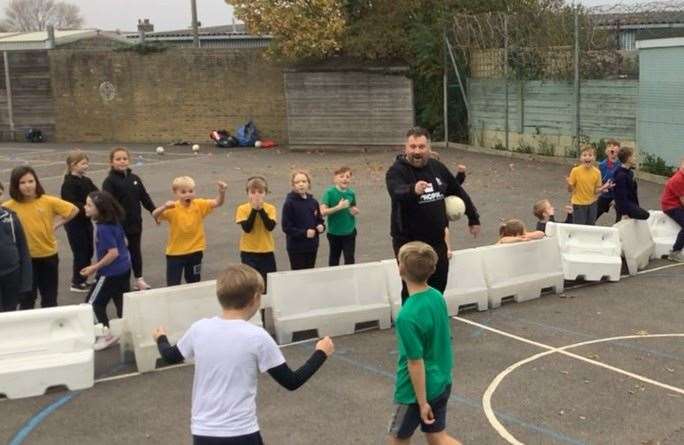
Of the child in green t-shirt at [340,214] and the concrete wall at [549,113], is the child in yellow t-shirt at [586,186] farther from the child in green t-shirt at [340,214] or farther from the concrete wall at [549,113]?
the concrete wall at [549,113]

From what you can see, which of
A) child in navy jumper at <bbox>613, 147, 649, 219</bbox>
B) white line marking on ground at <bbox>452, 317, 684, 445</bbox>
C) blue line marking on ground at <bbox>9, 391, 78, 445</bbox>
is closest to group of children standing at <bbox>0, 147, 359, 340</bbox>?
blue line marking on ground at <bbox>9, 391, 78, 445</bbox>

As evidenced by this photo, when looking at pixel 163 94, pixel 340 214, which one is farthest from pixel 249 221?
pixel 163 94

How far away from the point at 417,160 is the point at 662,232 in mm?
5993

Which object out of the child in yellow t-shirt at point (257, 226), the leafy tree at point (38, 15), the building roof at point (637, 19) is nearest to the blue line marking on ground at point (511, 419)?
the child in yellow t-shirt at point (257, 226)

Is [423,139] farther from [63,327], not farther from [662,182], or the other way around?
[662,182]

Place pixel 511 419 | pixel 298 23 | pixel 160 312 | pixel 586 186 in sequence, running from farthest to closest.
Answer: pixel 298 23 → pixel 586 186 → pixel 160 312 → pixel 511 419

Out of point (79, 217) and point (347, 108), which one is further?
point (347, 108)

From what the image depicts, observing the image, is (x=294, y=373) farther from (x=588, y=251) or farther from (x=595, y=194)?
(x=595, y=194)

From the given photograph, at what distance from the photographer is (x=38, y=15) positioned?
82938 millimetres

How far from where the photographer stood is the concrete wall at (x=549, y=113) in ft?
63.6

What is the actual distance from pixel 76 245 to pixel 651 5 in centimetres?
1546

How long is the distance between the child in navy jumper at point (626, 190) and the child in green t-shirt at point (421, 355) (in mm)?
6662

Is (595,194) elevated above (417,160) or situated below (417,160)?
below

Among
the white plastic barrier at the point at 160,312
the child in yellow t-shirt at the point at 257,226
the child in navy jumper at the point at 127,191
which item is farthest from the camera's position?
the child in navy jumper at the point at 127,191
